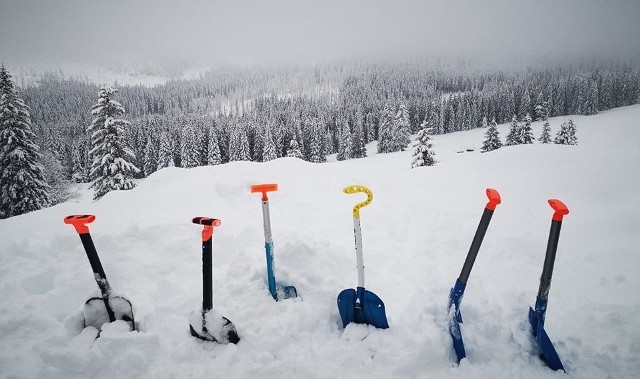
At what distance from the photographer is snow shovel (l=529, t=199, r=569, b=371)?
3.14m

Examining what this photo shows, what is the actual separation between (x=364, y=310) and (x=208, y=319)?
1.85 m

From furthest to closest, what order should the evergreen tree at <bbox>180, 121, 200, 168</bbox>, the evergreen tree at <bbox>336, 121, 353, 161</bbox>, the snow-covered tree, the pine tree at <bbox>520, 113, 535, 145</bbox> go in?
the evergreen tree at <bbox>336, 121, 353, 161</bbox>
the snow-covered tree
the evergreen tree at <bbox>180, 121, 200, 168</bbox>
the pine tree at <bbox>520, 113, 535, 145</bbox>

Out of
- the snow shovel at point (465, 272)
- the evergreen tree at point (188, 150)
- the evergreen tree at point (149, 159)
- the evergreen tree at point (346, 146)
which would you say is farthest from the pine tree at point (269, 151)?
the snow shovel at point (465, 272)

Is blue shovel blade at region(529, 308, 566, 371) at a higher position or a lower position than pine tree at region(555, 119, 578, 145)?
higher

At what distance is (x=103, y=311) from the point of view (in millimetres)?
3500

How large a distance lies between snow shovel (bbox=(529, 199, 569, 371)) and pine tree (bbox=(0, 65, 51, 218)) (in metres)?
29.4

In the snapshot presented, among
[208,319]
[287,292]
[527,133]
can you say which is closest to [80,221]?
[208,319]

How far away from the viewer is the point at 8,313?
342cm

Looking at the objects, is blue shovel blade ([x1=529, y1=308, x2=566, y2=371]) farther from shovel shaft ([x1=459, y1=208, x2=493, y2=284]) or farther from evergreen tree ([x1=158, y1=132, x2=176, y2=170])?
evergreen tree ([x1=158, y1=132, x2=176, y2=170])

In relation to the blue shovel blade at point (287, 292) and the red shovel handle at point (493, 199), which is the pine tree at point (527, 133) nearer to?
the red shovel handle at point (493, 199)

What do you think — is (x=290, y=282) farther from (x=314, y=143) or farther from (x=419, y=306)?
(x=314, y=143)

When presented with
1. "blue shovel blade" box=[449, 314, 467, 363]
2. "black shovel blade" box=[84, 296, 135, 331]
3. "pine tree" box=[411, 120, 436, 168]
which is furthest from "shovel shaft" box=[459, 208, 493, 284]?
"pine tree" box=[411, 120, 436, 168]

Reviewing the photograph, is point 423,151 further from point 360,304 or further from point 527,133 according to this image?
point 360,304

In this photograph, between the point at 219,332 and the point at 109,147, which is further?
the point at 109,147
